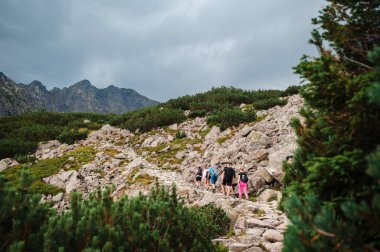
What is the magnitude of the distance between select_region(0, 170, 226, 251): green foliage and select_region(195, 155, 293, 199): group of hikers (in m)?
8.75

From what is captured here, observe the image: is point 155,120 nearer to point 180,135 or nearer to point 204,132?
point 180,135

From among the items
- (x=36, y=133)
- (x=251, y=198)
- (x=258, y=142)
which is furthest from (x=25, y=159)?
(x=251, y=198)

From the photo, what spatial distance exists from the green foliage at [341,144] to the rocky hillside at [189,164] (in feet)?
15.1

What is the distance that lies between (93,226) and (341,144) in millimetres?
3488

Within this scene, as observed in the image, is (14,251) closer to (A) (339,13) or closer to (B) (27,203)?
(B) (27,203)

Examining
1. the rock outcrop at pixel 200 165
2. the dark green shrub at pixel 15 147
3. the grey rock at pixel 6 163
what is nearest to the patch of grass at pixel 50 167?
the rock outcrop at pixel 200 165

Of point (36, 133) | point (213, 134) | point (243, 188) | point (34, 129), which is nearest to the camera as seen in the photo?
point (243, 188)

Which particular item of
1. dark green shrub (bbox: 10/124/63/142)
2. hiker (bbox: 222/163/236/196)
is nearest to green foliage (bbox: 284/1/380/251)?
hiker (bbox: 222/163/236/196)

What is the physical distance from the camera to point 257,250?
716cm

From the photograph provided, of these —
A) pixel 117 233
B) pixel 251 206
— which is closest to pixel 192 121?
pixel 251 206

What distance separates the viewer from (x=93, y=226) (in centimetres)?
452

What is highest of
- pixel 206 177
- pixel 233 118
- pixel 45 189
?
pixel 233 118

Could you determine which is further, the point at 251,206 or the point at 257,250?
the point at 251,206

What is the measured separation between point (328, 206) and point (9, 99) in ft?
416
